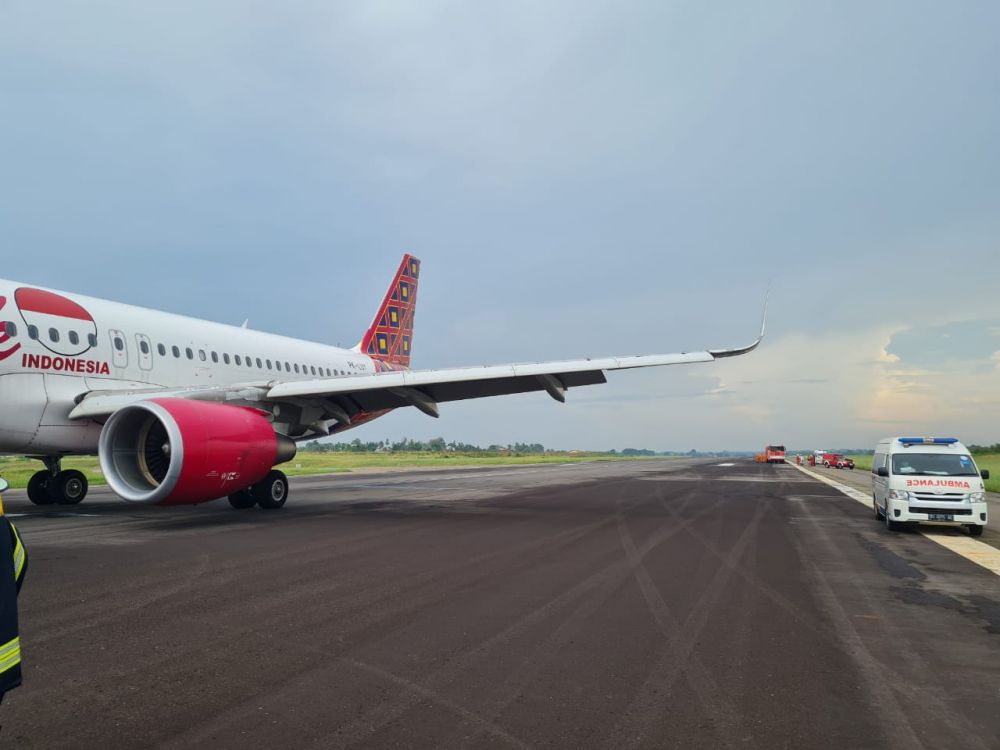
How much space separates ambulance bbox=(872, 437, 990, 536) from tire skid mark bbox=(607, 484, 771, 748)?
22.5ft

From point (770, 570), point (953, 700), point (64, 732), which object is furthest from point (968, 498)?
point (64, 732)

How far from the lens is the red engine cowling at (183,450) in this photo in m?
11.3

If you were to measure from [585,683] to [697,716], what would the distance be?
0.78 meters

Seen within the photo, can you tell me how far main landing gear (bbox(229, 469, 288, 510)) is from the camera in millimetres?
15164

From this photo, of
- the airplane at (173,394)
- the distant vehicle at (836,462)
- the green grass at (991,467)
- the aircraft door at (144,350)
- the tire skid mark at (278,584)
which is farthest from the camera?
the distant vehicle at (836,462)

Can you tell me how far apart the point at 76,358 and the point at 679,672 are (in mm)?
12937

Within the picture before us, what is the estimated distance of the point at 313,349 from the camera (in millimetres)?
21594

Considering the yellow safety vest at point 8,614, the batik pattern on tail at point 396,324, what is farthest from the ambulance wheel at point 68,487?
the yellow safety vest at point 8,614

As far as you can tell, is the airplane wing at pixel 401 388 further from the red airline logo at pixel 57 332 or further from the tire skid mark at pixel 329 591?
the tire skid mark at pixel 329 591

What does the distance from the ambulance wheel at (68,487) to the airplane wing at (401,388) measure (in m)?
3.96

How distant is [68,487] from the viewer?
53.1 feet

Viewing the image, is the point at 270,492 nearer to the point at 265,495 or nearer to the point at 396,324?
the point at 265,495

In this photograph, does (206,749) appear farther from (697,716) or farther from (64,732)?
(697,716)

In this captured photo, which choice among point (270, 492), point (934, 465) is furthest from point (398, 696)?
point (934, 465)
